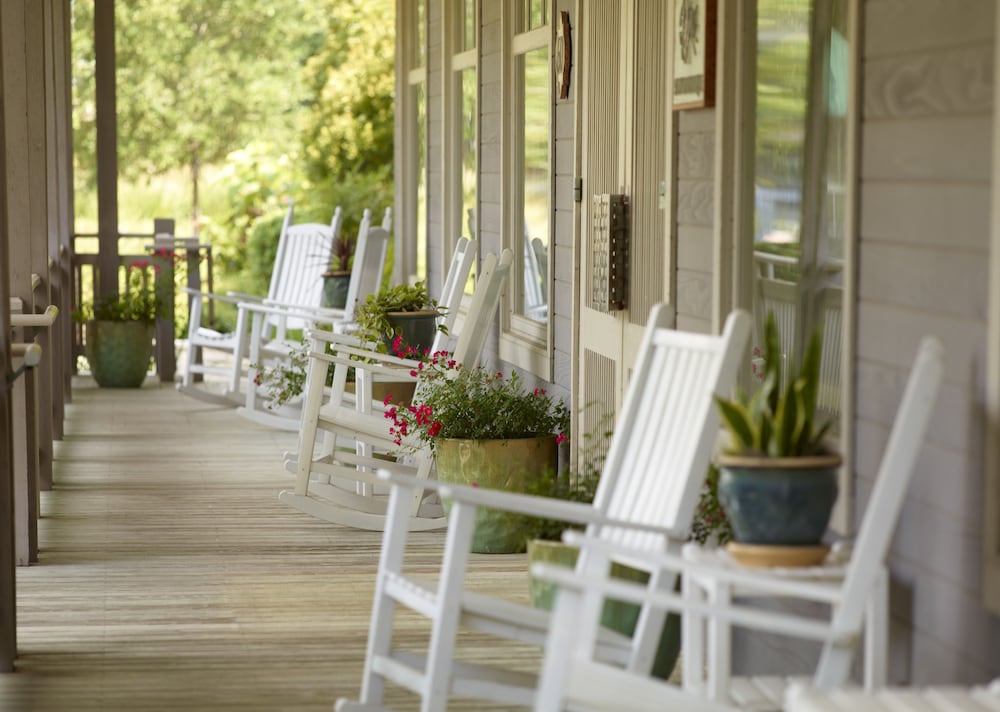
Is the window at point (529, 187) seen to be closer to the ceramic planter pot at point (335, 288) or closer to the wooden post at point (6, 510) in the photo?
the ceramic planter pot at point (335, 288)

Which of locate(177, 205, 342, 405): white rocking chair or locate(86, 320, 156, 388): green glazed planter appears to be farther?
locate(86, 320, 156, 388): green glazed planter

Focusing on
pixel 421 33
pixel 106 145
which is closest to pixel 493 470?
pixel 421 33

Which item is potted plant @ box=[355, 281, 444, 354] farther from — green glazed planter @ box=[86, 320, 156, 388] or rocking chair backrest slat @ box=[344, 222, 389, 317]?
green glazed planter @ box=[86, 320, 156, 388]

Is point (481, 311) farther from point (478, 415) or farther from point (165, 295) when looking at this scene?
point (165, 295)

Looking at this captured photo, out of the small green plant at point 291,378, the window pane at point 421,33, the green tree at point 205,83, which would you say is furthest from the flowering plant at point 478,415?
the green tree at point 205,83

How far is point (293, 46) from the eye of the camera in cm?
1756

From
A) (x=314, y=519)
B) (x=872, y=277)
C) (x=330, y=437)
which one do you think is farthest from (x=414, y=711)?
(x=330, y=437)

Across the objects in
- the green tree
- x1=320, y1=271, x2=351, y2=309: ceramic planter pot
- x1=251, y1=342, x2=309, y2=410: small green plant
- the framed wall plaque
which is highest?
the green tree

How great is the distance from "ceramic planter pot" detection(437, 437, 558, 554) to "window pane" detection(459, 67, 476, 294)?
6.76 feet

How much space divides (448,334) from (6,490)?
2.34m

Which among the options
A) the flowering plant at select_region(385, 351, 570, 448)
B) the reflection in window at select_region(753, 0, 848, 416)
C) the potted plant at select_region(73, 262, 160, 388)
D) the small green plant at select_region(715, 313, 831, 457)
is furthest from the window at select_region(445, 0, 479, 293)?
the small green plant at select_region(715, 313, 831, 457)

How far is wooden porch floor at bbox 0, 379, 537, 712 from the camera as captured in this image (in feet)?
11.2

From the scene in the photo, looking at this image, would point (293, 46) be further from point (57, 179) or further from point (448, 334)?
point (448, 334)

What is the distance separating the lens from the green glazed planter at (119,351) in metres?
8.82
